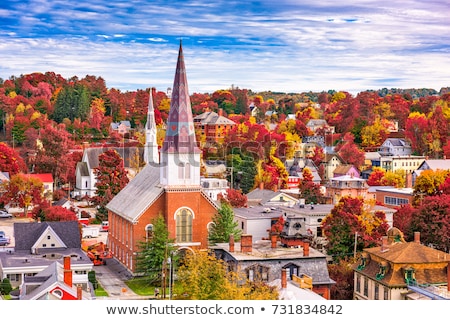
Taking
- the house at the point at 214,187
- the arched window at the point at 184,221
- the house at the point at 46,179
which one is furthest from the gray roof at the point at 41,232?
the house at the point at 214,187

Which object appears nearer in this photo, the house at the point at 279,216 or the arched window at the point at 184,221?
the arched window at the point at 184,221

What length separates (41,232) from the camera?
20312 millimetres

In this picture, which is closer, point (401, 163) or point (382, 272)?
point (382, 272)

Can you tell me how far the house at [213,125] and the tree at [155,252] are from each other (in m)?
13.6

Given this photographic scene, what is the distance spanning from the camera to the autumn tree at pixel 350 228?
Answer: 65.8 feet

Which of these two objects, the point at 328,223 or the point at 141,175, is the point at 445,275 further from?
the point at 141,175

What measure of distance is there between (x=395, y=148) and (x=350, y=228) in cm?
2435

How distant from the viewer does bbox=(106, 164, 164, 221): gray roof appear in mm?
20484

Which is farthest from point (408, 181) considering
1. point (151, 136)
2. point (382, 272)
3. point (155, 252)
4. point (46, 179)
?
point (382, 272)

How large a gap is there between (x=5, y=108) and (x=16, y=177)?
10.9 feet

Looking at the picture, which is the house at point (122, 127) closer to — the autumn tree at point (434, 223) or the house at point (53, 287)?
the autumn tree at point (434, 223)

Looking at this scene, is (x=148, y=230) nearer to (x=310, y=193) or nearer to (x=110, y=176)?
(x=110, y=176)

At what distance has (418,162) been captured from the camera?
131 ft

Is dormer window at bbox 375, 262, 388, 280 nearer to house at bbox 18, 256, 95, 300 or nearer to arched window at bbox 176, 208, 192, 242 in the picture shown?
house at bbox 18, 256, 95, 300
